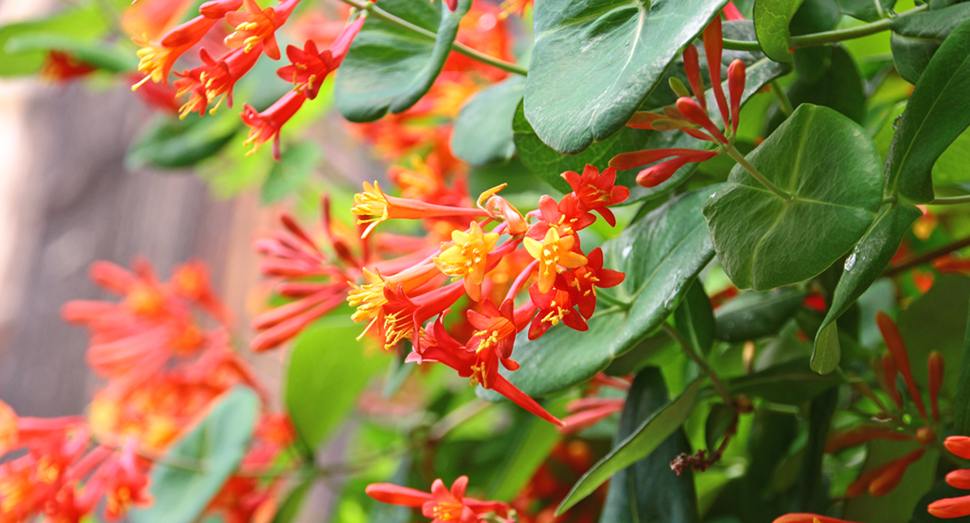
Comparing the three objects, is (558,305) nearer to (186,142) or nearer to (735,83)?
(735,83)

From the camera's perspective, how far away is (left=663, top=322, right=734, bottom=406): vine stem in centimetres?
30

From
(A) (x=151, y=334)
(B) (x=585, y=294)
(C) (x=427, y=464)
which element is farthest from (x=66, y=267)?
(B) (x=585, y=294)

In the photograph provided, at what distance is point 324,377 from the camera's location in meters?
0.56

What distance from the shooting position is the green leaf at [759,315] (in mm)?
317

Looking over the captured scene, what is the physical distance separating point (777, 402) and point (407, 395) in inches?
29.9

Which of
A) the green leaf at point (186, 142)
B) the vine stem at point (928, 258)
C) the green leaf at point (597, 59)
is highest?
the green leaf at point (597, 59)

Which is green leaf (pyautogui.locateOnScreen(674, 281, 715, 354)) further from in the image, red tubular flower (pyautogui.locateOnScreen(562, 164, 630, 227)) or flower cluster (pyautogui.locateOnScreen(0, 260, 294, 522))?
flower cluster (pyautogui.locateOnScreen(0, 260, 294, 522))

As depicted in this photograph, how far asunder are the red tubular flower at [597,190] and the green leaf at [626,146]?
30 millimetres

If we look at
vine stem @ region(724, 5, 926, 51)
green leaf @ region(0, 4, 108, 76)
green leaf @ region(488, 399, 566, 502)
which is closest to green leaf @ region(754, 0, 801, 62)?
vine stem @ region(724, 5, 926, 51)

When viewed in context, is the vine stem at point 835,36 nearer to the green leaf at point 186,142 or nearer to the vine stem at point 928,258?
the vine stem at point 928,258

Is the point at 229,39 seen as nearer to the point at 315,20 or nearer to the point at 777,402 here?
the point at 777,402

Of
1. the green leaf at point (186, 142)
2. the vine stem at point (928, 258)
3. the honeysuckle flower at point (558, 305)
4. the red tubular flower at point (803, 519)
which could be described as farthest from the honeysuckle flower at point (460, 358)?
the green leaf at point (186, 142)

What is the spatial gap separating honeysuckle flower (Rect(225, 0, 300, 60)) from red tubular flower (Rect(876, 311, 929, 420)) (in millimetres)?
265

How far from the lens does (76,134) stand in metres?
1.15
